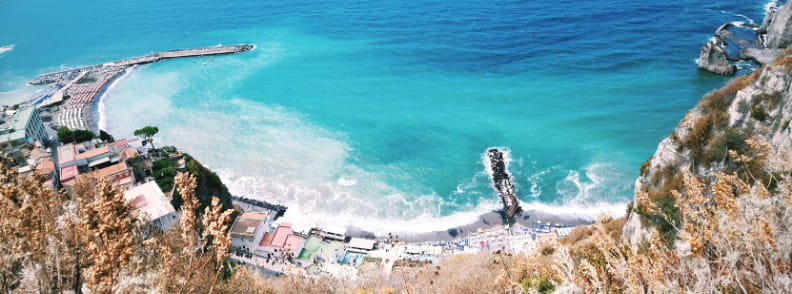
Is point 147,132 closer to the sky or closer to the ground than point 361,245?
closer to the sky

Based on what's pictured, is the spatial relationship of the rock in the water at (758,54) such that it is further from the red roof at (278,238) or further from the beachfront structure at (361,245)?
the red roof at (278,238)

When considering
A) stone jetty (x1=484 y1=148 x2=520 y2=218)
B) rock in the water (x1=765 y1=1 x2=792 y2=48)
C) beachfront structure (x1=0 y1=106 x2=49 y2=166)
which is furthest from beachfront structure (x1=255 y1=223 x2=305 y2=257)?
rock in the water (x1=765 y1=1 x2=792 y2=48)

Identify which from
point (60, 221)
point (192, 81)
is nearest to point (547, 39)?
point (192, 81)

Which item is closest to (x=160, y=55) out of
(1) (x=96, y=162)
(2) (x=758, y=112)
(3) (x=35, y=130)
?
(3) (x=35, y=130)

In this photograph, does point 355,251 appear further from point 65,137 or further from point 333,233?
point 65,137

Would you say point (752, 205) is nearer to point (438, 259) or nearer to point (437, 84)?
point (438, 259)

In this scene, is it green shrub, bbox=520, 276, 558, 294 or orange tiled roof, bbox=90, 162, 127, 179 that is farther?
orange tiled roof, bbox=90, 162, 127, 179

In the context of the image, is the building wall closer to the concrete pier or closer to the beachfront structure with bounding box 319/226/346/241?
the concrete pier

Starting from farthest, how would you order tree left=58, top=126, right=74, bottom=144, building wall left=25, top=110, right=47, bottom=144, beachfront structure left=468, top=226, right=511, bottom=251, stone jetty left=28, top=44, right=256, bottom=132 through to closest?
stone jetty left=28, top=44, right=256, bottom=132 < tree left=58, top=126, right=74, bottom=144 < building wall left=25, top=110, right=47, bottom=144 < beachfront structure left=468, top=226, right=511, bottom=251
